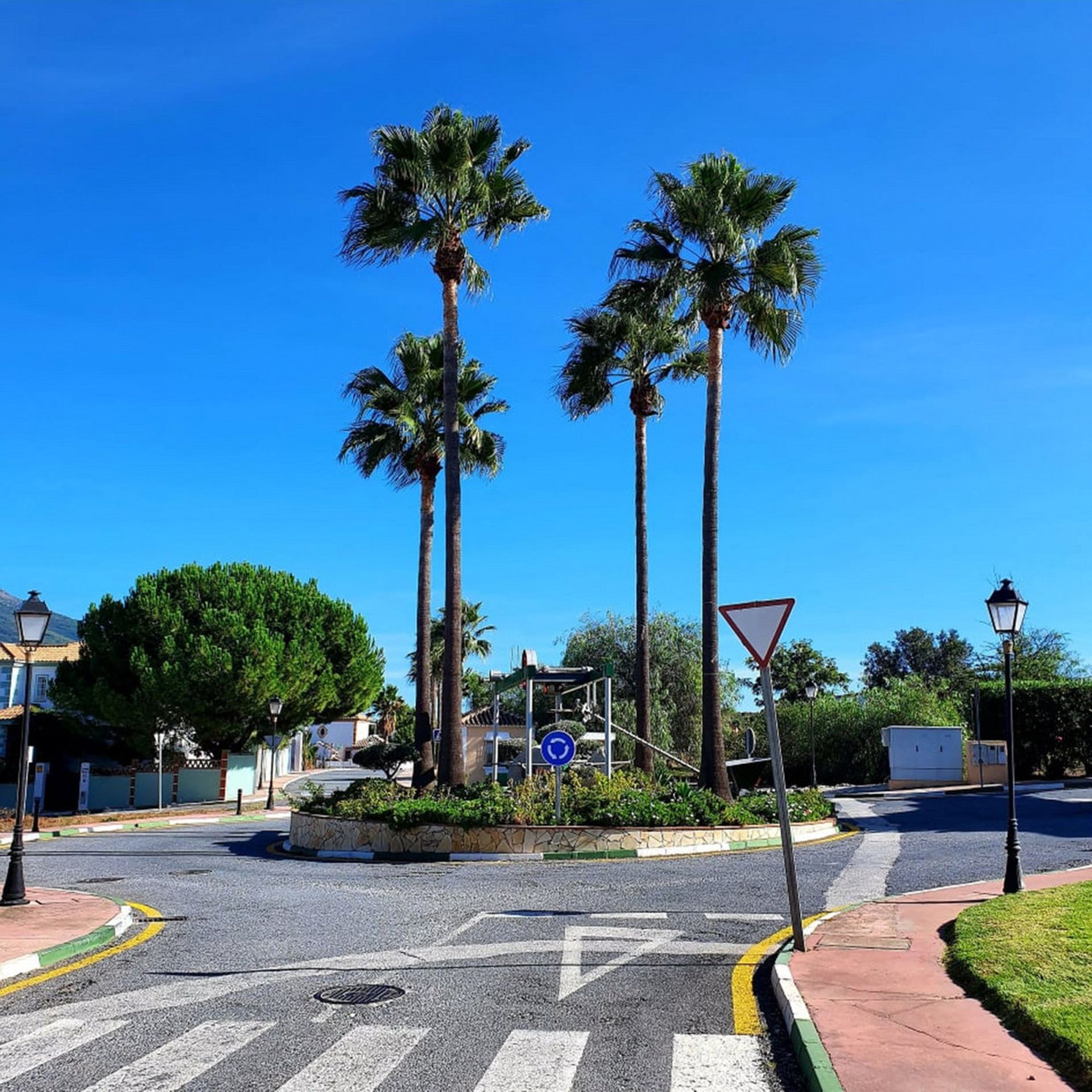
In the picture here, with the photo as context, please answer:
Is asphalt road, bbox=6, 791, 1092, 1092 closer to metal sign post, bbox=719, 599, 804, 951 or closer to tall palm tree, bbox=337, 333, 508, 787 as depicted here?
metal sign post, bbox=719, 599, 804, 951

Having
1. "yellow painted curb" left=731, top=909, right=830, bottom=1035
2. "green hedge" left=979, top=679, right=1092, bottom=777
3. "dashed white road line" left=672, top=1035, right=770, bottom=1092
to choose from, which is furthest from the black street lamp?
"green hedge" left=979, top=679, right=1092, bottom=777

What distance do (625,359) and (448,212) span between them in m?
6.66

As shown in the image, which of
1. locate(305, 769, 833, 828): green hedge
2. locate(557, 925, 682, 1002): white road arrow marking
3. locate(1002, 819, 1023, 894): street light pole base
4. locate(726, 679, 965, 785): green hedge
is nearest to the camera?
locate(557, 925, 682, 1002): white road arrow marking

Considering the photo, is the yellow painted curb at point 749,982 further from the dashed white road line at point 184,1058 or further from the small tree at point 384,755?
the small tree at point 384,755

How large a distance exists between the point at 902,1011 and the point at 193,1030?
4.71 m

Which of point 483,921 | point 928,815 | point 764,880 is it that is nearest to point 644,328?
point 928,815

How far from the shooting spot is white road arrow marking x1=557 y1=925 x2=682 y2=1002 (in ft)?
27.7

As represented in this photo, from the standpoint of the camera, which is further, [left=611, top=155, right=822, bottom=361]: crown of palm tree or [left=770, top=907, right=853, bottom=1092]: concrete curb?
[left=611, top=155, right=822, bottom=361]: crown of palm tree

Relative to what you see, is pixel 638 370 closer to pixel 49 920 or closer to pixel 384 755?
pixel 384 755

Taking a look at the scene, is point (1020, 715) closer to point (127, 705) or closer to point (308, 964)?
point (127, 705)

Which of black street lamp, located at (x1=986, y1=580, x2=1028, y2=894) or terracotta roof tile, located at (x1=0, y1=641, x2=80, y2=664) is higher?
terracotta roof tile, located at (x1=0, y1=641, x2=80, y2=664)

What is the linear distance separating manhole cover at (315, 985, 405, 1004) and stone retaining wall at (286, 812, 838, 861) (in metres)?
10.1

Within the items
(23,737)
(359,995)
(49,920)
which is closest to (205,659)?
(23,737)

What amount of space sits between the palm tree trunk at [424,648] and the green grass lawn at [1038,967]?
14.9 metres
